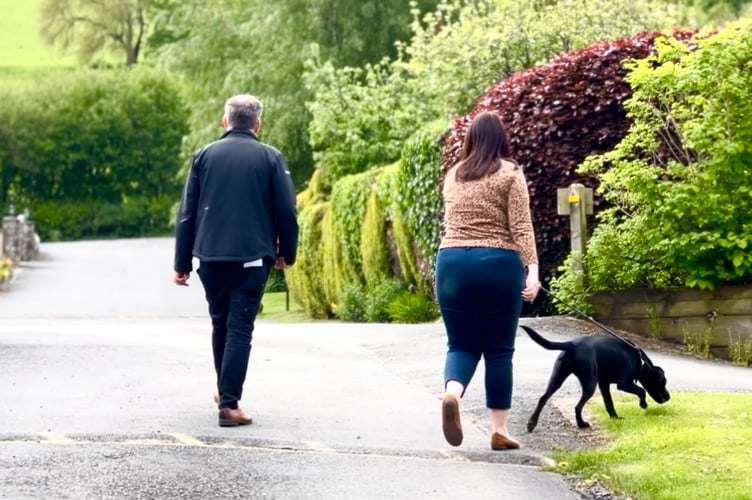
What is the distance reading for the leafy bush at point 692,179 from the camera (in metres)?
13.7

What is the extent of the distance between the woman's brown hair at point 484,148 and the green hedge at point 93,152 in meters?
53.9

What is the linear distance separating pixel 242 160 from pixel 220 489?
95.7 inches

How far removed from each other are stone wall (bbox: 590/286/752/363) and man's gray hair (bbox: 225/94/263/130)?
19.9ft

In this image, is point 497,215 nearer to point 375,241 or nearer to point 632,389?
point 632,389

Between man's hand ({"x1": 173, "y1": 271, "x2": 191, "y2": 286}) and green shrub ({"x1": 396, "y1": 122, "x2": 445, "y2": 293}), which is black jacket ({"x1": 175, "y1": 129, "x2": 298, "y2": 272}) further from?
green shrub ({"x1": 396, "y1": 122, "x2": 445, "y2": 293})

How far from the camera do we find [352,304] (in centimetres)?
2242

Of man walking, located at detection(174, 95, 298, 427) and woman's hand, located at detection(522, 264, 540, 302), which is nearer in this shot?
woman's hand, located at detection(522, 264, 540, 302)

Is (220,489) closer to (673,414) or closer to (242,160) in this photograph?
(242,160)

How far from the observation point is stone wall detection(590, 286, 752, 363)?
45.0 feet

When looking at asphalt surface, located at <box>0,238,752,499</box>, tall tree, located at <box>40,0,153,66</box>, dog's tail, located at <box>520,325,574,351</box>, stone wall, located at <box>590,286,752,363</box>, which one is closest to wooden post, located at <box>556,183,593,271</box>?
stone wall, located at <box>590,286,752,363</box>

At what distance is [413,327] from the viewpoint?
16.0m

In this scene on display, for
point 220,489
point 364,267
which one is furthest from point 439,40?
point 220,489

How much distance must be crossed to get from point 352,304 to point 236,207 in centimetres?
1353

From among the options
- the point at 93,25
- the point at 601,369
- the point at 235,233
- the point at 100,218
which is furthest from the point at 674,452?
the point at 93,25
